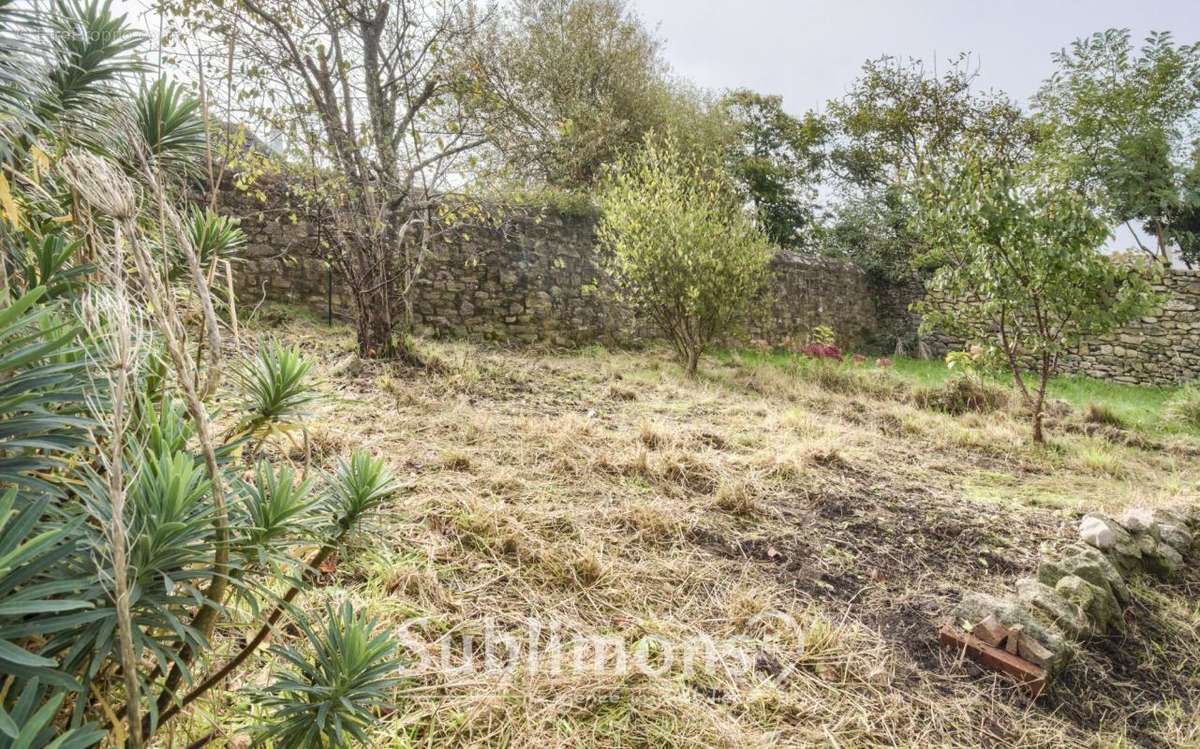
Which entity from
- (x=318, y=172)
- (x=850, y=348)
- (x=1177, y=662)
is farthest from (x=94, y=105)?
(x=850, y=348)

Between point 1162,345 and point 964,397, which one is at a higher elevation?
point 1162,345

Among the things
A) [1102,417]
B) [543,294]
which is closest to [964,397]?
[1102,417]

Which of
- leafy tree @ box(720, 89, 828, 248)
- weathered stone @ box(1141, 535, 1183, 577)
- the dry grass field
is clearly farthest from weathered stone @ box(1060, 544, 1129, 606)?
leafy tree @ box(720, 89, 828, 248)

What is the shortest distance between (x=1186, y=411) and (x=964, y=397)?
2.29 m

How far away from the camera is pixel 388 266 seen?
21.9 ft

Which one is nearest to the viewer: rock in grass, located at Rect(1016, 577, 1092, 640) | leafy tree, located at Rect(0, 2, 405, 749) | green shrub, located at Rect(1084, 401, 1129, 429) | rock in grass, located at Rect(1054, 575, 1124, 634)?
leafy tree, located at Rect(0, 2, 405, 749)

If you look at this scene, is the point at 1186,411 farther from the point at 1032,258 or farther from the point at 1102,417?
the point at 1032,258

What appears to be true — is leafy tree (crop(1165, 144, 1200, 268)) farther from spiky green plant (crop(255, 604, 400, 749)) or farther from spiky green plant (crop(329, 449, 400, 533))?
spiky green plant (crop(255, 604, 400, 749))

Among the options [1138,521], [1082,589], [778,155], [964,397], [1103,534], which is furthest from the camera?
[778,155]

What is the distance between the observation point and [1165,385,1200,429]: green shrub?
6.57m

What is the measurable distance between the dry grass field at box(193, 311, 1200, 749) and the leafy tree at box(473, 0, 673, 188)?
9.98m

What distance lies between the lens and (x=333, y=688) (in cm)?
92

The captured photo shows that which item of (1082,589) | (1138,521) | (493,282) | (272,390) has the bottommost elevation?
(1082,589)

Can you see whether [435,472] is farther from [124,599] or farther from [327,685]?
[124,599]
